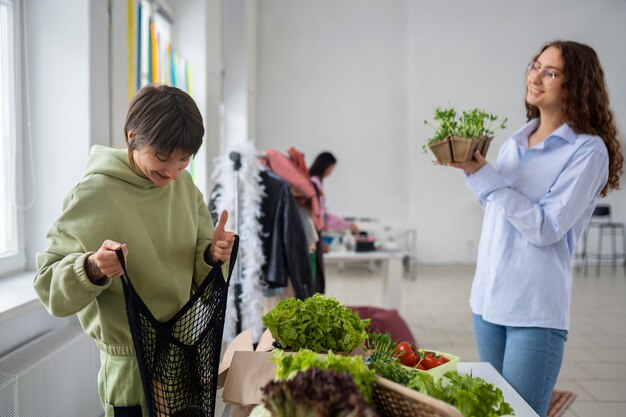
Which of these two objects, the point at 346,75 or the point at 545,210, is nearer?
the point at 545,210

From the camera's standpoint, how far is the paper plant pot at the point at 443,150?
1860mm

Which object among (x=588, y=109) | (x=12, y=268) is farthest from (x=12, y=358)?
(x=588, y=109)

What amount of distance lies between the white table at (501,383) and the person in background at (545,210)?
0.26 feet

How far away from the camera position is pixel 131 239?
1.36 metres

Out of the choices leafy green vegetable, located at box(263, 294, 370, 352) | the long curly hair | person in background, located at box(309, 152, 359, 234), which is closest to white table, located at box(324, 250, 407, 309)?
person in background, located at box(309, 152, 359, 234)

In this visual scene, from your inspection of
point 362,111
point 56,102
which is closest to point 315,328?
point 56,102

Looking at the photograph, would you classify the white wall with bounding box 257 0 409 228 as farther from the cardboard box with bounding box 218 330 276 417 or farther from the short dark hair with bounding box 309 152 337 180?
the cardboard box with bounding box 218 330 276 417

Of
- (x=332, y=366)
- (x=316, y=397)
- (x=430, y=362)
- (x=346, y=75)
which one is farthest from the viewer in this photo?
(x=346, y=75)

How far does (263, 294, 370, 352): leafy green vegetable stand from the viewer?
1394 mm

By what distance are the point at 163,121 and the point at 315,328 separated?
62 centimetres

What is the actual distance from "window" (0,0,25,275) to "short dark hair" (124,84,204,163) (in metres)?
1.17

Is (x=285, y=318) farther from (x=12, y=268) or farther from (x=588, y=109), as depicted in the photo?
(x=12, y=268)

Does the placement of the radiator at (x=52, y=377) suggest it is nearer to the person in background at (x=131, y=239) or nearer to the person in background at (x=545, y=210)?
the person in background at (x=131, y=239)

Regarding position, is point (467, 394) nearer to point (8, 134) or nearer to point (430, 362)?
point (430, 362)
